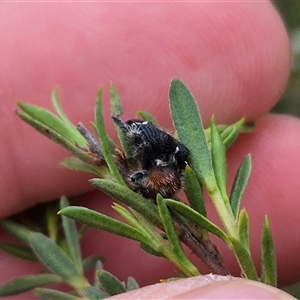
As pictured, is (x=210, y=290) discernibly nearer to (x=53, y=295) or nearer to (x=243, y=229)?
(x=243, y=229)

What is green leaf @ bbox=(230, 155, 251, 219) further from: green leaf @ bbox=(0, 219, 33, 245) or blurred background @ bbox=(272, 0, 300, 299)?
blurred background @ bbox=(272, 0, 300, 299)

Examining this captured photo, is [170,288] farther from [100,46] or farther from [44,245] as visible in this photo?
[100,46]

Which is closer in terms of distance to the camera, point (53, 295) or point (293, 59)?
point (53, 295)

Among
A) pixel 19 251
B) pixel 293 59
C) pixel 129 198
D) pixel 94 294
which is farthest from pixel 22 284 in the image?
pixel 293 59

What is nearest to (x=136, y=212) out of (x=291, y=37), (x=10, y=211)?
(x=10, y=211)

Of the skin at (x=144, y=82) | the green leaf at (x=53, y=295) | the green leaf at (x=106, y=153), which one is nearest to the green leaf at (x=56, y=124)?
the green leaf at (x=106, y=153)

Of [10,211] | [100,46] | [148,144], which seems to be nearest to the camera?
[148,144]
